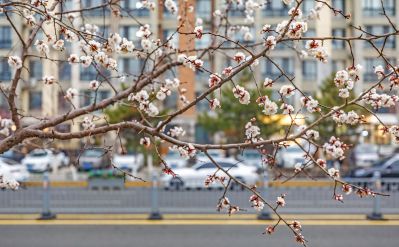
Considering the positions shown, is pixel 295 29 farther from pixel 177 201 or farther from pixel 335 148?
pixel 177 201

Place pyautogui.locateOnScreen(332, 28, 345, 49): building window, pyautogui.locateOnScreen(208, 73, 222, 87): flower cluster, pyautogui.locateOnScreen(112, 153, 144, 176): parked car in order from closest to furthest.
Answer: pyautogui.locateOnScreen(208, 73, 222, 87): flower cluster → pyautogui.locateOnScreen(112, 153, 144, 176): parked car → pyautogui.locateOnScreen(332, 28, 345, 49): building window

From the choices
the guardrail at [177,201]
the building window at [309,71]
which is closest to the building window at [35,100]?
the building window at [309,71]

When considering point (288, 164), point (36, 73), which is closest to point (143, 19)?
point (36, 73)

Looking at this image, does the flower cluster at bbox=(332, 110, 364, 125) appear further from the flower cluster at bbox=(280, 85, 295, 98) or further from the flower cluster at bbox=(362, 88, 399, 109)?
the flower cluster at bbox=(280, 85, 295, 98)

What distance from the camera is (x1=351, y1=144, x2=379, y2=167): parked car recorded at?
28.6m

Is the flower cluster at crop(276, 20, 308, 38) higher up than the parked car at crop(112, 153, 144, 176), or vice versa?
the flower cluster at crop(276, 20, 308, 38)

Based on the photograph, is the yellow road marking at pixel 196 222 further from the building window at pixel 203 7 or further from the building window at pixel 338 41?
the building window at pixel 203 7
